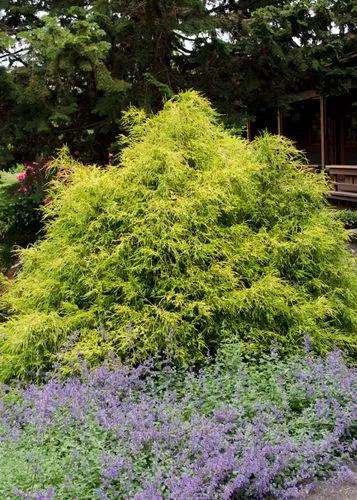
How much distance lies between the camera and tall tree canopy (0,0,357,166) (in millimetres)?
6965

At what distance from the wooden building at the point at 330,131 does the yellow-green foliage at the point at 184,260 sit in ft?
30.2

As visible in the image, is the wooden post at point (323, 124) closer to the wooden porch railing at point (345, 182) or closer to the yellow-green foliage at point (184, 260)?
the wooden porch railing at point (345, 182)

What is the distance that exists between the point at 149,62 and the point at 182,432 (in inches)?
239

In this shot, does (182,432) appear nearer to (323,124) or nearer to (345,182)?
(345,182)

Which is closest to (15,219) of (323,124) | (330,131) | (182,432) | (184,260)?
(184,260)

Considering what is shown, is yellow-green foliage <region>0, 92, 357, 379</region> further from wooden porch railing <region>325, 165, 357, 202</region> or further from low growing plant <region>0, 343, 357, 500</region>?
wooden porch railing <region>325, 165, 357, 202</region>

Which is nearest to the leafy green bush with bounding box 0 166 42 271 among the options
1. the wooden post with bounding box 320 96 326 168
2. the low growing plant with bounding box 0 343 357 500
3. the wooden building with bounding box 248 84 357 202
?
the low growing plant with bounding box 0 343 357 500

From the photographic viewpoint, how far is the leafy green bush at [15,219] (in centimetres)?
845

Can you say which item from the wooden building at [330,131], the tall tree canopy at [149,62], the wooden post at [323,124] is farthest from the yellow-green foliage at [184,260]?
the wooden post at [323,124]

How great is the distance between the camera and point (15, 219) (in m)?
10.3

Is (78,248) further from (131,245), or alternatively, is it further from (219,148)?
(219,148)

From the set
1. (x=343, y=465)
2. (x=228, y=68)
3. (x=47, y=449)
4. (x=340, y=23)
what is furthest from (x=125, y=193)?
(x=340, y=23)

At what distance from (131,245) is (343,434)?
191 centimetres

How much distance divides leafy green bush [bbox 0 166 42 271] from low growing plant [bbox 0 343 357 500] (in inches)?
203
